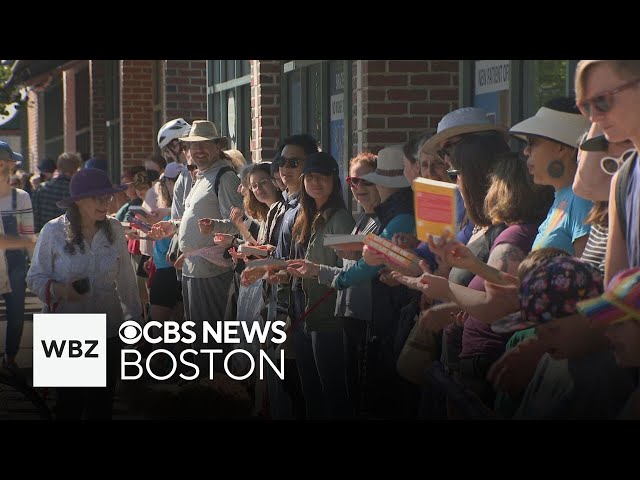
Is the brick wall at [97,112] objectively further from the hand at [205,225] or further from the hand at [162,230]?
the hand at [205,225]

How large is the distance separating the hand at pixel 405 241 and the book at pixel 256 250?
163 cm

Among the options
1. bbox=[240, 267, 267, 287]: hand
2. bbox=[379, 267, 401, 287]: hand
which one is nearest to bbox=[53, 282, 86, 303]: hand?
bbox=[240, 267, 267, 287]: hand

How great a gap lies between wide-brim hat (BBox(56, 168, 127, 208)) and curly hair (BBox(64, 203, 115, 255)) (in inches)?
2.0

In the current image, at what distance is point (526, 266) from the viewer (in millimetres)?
4785

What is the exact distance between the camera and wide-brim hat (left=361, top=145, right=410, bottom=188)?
658cm

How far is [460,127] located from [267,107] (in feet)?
19.3

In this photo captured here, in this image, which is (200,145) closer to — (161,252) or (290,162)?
(161,252)

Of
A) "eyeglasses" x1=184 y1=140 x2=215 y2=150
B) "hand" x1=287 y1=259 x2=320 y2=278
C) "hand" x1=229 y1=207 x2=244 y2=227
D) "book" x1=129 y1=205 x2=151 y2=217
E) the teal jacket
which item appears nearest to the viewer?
the teal jacket

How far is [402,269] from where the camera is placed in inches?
228

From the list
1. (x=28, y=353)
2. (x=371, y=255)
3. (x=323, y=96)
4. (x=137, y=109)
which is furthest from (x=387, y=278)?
(x=137, y=109)

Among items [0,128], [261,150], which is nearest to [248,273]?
[261,150]

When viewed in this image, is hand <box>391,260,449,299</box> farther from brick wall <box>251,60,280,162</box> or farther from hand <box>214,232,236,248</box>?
brick wall <box>251,60,280,162</box>

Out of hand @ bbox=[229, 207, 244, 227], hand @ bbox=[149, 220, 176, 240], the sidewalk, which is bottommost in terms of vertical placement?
the sidewalk

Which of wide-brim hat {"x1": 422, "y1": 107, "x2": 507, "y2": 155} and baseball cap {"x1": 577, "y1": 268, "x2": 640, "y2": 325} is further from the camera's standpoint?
wide-brim hat {"x1": 422, "y1": 107, "x2": 507, "y2": 155}
